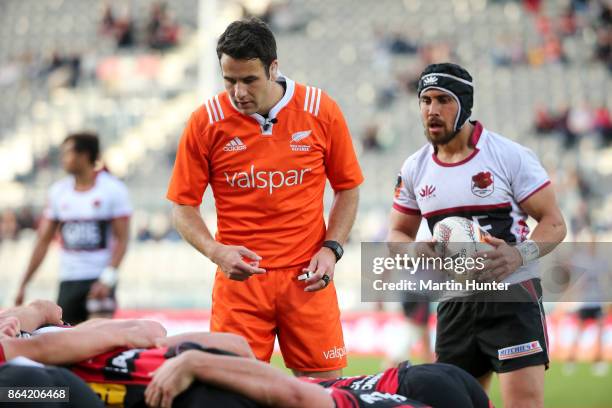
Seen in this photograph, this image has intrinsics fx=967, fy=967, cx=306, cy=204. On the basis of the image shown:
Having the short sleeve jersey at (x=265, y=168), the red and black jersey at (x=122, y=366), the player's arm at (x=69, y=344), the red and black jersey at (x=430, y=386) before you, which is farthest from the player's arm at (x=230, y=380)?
the short sleeve jersey at (x=265, y=168)

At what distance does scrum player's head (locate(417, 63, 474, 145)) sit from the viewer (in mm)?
5477

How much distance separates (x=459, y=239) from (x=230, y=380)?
207 centimetres

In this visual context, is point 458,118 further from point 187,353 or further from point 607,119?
point 607,119

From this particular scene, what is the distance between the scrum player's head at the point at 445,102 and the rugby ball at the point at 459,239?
48 centimetres

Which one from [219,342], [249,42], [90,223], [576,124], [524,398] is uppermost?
[576,124]

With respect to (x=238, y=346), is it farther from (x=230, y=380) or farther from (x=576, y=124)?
(x=576, y=124)

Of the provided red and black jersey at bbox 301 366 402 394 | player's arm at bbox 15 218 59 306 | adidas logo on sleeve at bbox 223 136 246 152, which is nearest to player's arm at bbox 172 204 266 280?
adidas logo on sleeve at bbox 223 136 246 152

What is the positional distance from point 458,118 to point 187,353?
7.75 ft

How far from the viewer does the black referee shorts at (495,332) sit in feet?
17.4

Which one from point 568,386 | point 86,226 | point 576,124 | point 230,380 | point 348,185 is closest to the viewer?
point 230,380

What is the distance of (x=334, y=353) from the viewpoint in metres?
5.50

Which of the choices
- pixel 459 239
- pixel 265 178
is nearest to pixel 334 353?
pixel 459 239

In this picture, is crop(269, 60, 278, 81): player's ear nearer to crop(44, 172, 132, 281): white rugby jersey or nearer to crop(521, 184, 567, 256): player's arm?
crop(521, 184, 567, 256): player's arm

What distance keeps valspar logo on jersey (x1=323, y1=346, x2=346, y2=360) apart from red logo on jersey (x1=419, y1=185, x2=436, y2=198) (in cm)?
101
